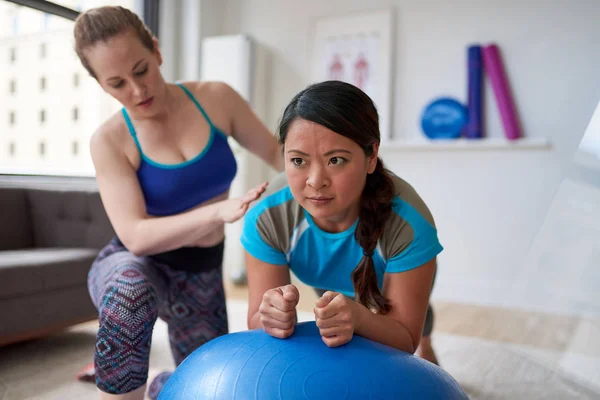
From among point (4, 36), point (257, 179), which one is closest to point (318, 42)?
point (257, 179)

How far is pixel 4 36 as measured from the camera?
3.30 metres

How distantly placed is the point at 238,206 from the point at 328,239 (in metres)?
0.22

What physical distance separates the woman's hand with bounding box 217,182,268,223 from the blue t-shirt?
0.03 m

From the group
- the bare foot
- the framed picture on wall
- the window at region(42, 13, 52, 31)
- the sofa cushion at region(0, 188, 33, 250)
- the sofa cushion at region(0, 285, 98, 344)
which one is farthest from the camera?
the framed picture on wall

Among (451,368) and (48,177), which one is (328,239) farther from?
(48,177)

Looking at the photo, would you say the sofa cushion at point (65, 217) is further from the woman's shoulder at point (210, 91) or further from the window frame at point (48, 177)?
the woman's shoulder at point (210, 91)

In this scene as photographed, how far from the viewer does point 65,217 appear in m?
2.78

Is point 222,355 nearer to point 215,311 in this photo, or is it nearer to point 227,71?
point 215,311

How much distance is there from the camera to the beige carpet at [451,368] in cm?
184

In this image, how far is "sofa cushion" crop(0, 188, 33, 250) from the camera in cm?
262

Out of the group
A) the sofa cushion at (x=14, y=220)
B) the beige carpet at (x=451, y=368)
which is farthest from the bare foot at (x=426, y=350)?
the sofa cushion at (x=14, y=220)

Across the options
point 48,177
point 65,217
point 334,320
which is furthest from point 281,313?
point 48,177

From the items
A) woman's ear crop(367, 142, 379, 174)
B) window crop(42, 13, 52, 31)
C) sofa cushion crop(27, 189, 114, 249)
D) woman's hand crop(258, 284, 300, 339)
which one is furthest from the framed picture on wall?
woman's hand crop(258, 284, 300, 339)

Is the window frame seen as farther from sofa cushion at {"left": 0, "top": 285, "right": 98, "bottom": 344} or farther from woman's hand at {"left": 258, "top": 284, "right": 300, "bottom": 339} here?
woman's hand at {"left": 258, "top": 284, "right": 300, "bottom": 339}
